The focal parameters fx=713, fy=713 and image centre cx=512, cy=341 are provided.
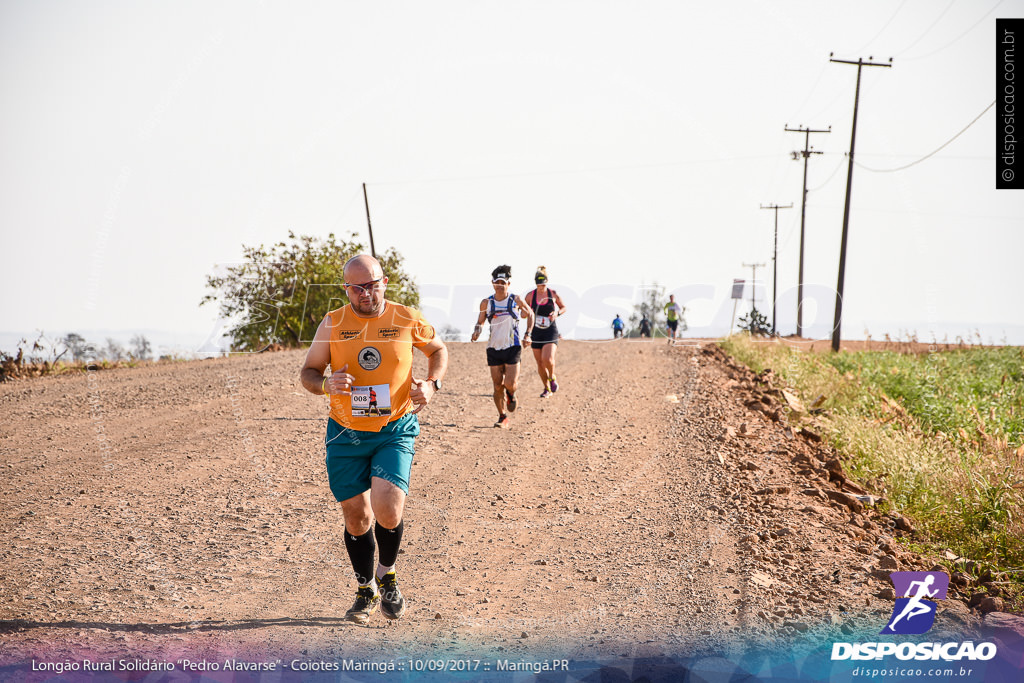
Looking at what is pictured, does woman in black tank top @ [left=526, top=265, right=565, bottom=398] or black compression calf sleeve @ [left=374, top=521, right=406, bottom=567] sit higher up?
woman in black tank top @ [left=526, top=265, right=565, bottom=398]

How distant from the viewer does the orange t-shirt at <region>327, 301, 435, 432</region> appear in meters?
4.70

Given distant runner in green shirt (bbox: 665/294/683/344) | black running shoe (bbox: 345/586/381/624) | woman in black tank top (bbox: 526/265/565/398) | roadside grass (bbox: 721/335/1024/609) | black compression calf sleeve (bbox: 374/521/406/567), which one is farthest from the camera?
distant runner in green shirt (bbox: 665/294/683/344)

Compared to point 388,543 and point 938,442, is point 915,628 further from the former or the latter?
point 938,442

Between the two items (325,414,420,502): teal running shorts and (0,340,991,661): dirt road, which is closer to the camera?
(0,340,991,661): dirt road

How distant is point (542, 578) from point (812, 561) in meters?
2.16

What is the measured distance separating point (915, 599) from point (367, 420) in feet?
13.4

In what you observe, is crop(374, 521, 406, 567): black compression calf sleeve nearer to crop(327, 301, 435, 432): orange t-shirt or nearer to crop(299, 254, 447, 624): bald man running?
crop(299, 254, 447, 624): bald man running

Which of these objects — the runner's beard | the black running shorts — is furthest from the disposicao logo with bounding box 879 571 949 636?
the black running shorts

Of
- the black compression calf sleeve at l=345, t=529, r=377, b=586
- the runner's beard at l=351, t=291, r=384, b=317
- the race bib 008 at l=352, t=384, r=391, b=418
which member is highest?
the runner's beard at l=351, t=291, r=384, b=317

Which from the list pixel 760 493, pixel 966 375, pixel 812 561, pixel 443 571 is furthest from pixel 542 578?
pixel 966 375

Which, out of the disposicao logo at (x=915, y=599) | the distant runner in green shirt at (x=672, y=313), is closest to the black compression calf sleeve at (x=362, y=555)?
the disposicao logo at (x=915, y=599)

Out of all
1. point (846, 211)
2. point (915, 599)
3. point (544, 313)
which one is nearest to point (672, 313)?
point (846, 211)

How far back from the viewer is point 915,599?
5.10 m

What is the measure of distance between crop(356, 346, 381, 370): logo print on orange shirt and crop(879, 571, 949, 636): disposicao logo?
3786 millimetres
